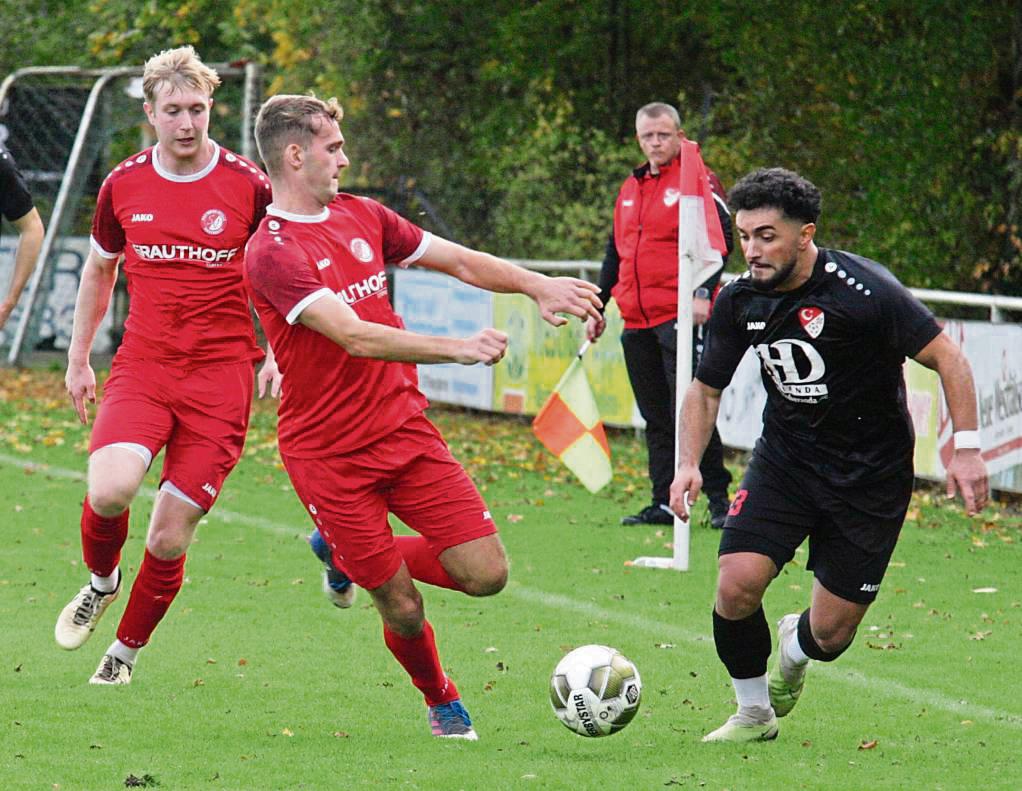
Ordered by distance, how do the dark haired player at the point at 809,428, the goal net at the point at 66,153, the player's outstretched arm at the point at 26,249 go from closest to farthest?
the dark haired player at the point at 809,428
the player's outstretched arm at the point at 26,249
the goal net at the point at 66,153

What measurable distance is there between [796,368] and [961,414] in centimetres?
55

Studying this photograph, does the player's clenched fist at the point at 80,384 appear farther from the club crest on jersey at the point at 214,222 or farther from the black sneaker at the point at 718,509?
the black sneaker at the point at 718,509

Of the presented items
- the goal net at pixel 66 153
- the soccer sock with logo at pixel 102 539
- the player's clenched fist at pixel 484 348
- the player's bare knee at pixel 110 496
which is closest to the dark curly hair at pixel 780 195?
the player's clenched fist at pixel 484 348

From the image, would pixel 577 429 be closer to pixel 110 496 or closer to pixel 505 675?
Result: pixel 505 675

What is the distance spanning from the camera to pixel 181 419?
657cm

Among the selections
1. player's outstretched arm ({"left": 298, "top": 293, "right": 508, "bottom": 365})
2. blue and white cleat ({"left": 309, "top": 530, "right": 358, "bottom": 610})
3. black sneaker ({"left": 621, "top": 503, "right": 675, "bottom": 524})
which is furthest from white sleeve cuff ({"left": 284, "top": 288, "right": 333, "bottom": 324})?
black sneaker ({"left": 621, "top": 503, "right": 675, "bottom": 524})

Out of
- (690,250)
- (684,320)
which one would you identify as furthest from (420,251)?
(684,320)

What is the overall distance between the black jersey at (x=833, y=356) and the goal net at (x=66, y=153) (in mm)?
14690

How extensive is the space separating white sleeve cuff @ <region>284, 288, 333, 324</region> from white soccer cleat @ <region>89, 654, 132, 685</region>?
1878 millimetres

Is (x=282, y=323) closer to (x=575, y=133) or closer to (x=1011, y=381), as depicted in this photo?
(x=1011, y=381)

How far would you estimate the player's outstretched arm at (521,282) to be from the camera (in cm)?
548

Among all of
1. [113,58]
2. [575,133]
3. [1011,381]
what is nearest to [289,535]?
[1011,381]

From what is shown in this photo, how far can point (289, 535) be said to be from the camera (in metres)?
10.4

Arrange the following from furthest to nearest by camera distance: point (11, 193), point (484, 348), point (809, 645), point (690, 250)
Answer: point (690, 250) < point (11, 193) < point (809, 645) < point (484, 348)
